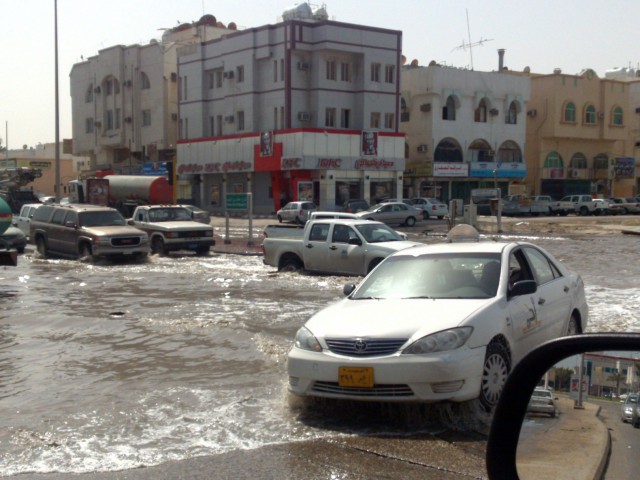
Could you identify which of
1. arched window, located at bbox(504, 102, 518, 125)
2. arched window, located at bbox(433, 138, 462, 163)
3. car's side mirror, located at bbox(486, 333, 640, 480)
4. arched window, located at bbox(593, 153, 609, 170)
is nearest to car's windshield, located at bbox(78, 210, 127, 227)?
car's side mirror, located at bbox(486, 333, 640, 480)

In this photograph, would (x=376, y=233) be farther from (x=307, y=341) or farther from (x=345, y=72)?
(x=345, y=72)

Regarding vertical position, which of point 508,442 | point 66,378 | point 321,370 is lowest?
point 66,378

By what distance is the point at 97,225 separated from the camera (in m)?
24.4

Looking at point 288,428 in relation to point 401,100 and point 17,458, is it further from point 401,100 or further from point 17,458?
point 401,100

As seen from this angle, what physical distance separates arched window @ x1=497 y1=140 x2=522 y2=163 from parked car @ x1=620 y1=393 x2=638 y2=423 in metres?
68.8

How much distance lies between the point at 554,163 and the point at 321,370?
7024 centimetres

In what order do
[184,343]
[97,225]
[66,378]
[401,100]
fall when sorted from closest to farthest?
[66,378], [184,343], [97,225], [401,100]

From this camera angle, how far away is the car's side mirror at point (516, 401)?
8.15 ft

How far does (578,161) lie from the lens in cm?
Result: 7494

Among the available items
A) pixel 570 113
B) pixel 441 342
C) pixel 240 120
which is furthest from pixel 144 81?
pixel 441 342

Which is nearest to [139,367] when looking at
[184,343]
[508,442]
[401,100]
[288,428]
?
[184,343]

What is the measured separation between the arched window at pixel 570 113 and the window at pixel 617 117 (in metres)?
5.25

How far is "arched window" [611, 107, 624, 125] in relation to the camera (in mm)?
75250

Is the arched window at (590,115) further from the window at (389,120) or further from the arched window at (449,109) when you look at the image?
the window at (389,120)
